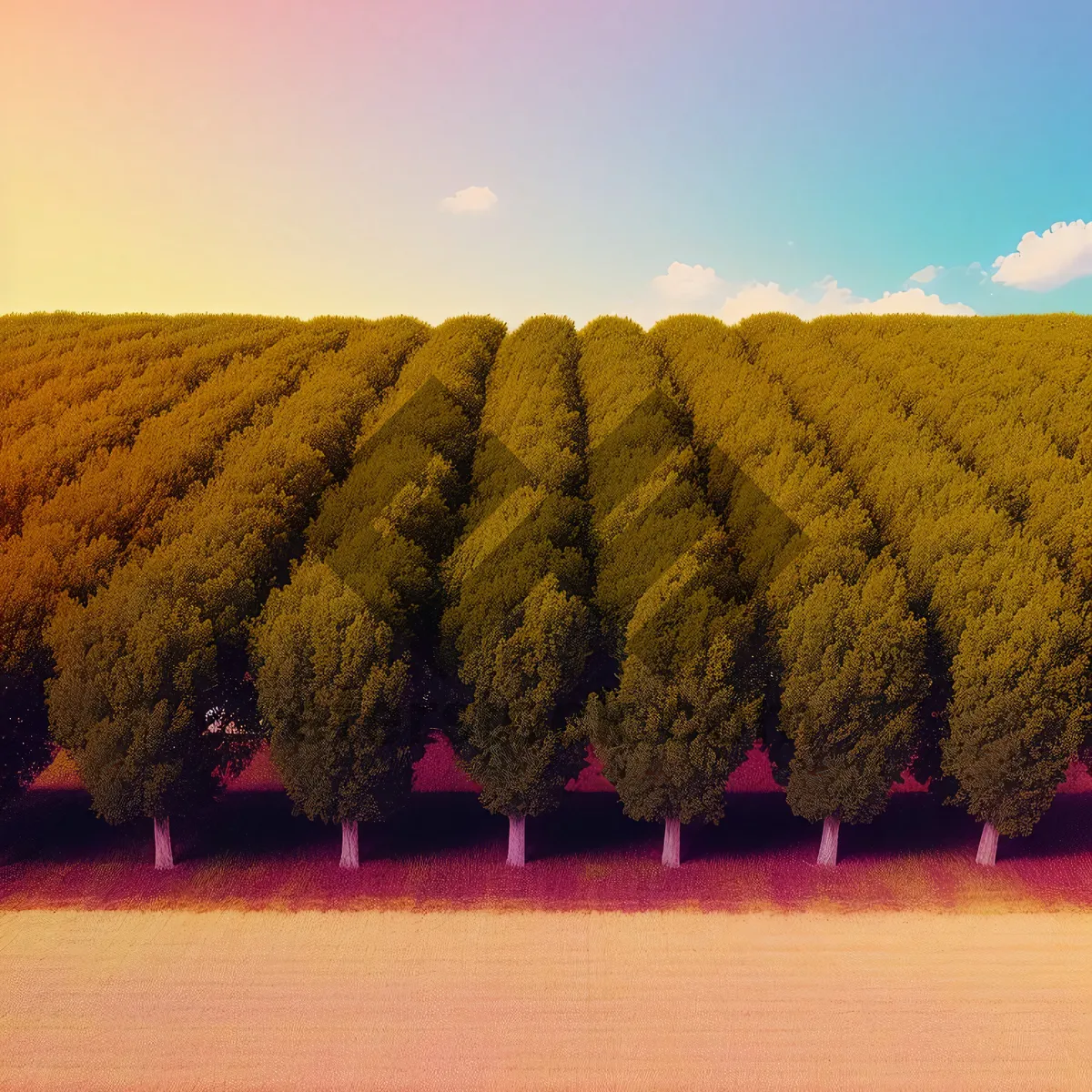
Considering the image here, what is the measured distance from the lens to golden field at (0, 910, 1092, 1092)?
73.4ft

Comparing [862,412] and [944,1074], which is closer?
[944,1074]

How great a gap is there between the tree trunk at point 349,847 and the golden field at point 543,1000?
2.54m

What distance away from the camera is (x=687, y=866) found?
31156 mm

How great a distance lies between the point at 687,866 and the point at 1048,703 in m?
13.6

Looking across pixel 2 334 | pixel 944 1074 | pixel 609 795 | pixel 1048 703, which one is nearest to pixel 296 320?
pixel 2 334

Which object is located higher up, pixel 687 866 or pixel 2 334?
pixel 2 334

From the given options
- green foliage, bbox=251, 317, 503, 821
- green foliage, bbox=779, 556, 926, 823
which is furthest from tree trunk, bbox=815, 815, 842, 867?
green foliage, bbox=251, 317, 503, 821

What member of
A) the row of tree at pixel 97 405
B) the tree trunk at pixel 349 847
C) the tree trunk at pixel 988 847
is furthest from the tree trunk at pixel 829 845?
the row of tree at pixel 97 405

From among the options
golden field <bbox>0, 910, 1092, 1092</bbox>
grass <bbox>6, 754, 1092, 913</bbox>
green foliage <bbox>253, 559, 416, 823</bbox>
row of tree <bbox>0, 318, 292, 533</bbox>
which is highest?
row of tree <bbox>0, 318, 292, 533</bbox>

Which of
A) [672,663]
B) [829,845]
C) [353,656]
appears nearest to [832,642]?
[672,663]

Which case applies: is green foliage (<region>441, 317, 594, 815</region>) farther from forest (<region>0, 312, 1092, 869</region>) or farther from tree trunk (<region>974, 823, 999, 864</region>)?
tree trunk (<region>974, 823, 999, 864</region>)

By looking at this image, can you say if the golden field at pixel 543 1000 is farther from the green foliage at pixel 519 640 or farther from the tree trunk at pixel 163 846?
the green foliage at pixel 519 640

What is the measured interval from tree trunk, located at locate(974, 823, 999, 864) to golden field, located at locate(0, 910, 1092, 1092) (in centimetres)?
274

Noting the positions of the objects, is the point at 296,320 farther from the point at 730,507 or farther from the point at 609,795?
the point at 609,795
